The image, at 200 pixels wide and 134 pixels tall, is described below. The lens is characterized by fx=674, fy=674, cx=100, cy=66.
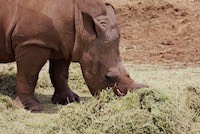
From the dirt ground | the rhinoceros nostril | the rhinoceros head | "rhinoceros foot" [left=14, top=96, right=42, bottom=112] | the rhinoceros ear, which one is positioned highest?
the rhinoceros ear

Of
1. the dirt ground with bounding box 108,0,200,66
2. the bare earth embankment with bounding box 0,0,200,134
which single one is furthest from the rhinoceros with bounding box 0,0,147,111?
the dirt ground with bounding box 108,0,200,66

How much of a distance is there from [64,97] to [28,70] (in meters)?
0.84

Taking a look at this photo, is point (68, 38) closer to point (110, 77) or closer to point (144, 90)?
point (110, 77)

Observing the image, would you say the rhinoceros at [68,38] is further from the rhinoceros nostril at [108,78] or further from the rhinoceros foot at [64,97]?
the rhinoceros foot at [64,97]

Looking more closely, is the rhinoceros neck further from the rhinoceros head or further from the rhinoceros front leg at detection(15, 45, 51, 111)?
the rhinoceros front leg at detection(15, 45, 51, 111)

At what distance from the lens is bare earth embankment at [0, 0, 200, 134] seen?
5.96m

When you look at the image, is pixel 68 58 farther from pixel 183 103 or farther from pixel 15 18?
pixel 183 103

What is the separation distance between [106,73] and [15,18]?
1.13m

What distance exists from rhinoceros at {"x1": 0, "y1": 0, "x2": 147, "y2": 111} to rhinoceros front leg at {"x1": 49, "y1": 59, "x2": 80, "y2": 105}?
→ 65 cm

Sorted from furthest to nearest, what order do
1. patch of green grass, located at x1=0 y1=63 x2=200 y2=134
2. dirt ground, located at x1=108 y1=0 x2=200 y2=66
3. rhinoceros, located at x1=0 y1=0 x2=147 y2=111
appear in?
dirt ground, located at x1=108 y1=0 x2=200 y2=66 < rhinoceros, located at x1=0 y1=0 x2=147 y2=111 < patch of green grass, located at x1=0 y1=63 x2=200 y2=134

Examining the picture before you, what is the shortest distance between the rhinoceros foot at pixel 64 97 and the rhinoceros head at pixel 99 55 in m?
0.75

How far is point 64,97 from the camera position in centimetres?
791

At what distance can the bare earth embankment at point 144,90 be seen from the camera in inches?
235

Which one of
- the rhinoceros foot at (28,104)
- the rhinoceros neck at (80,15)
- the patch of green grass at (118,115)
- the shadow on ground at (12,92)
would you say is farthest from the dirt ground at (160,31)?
the patch of green grass at (118,115)
